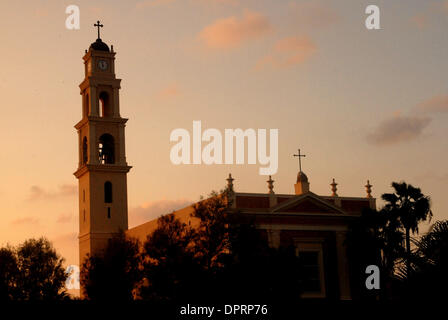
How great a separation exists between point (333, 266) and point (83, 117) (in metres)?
27.3

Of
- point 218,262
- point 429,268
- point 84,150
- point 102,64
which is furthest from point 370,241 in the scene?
point 429,268

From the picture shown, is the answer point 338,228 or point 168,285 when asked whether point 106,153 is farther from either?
point 168,285

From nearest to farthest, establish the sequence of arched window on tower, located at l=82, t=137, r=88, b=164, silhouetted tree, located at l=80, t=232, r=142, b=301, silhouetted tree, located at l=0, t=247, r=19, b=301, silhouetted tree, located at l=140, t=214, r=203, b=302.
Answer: silhouetted tree, located at l=140, t=214, r=203, b=302 < silhouetted tree, located at l=80, t=232, r=142, b=301 < silhouetted tree, located at l=0, t=247, r=19, b=301 < arched window on tower, located at l=82, t=137, r=88, b=164

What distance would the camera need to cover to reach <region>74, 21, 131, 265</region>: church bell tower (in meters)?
69.6

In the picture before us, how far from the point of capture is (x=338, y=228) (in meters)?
57.6

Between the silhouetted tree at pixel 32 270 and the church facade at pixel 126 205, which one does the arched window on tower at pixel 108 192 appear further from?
the silhouetted tree at pixel 32 270

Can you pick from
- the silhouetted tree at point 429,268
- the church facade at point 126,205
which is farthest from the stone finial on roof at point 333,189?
the silhouetted tree at point 429,268

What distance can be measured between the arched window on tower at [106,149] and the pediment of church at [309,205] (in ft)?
68.5

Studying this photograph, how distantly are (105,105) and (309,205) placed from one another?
24326 millimetres

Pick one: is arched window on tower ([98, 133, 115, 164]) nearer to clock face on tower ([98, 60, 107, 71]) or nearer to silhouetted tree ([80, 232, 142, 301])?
clock face on tower ([98, 60, 107, 71])

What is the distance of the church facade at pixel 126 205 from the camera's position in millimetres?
55781

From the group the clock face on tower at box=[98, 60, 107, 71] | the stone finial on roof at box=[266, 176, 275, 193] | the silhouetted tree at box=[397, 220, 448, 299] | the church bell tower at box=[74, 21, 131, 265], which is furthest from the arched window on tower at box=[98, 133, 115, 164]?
the silhouetted tree at box=[397, 220, 448, 299]
